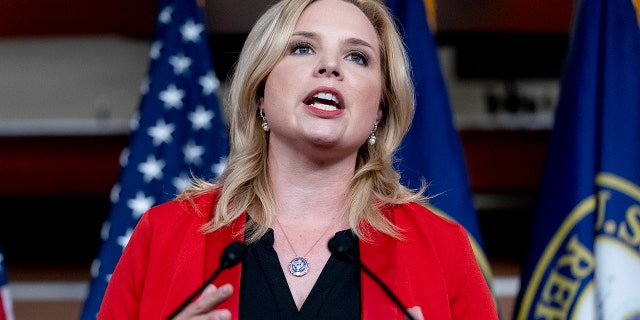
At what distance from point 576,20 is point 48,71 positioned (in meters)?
4.24

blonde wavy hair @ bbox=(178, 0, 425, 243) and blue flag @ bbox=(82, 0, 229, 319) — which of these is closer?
blonde wavy hair @ bbox=(178, 0, 425, 243)

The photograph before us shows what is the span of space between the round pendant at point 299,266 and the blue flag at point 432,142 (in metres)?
0.79

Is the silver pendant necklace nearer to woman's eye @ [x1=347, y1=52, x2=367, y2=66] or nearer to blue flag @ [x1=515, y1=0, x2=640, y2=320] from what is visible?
woman's eye @ [x1=347, y1=52, x2=367, y2=66]

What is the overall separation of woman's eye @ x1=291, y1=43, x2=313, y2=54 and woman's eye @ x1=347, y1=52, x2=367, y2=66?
68mm

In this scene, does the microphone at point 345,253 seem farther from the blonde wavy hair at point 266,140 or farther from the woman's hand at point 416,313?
the blonde wavy hair at point 266,140

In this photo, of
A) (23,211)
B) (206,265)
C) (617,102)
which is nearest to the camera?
(206,265)

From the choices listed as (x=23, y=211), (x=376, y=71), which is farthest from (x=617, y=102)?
(x=23, y=211)

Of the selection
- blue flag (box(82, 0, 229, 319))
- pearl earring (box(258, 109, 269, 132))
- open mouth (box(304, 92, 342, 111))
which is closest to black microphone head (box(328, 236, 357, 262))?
open mouth (box(304, 92, 342, 111))

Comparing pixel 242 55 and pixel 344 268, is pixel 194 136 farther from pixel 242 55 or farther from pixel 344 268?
pixel 344 268

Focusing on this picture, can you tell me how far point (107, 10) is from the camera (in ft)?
9.62

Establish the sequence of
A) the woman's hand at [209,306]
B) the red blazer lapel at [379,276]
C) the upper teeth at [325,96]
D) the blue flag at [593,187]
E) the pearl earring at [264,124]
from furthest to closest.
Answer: the blue flag at [593,187], the pearl earring at [264,124], the upper teeth at [325,96], the red blazer lapel at [379,276], the woman's hand at [209,306]

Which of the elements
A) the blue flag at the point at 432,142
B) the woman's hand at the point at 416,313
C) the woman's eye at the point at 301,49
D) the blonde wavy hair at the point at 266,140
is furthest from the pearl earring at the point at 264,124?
the blue flag at the point at 432,142

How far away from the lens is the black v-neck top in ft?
4.23

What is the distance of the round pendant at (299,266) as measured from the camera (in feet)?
4.43
